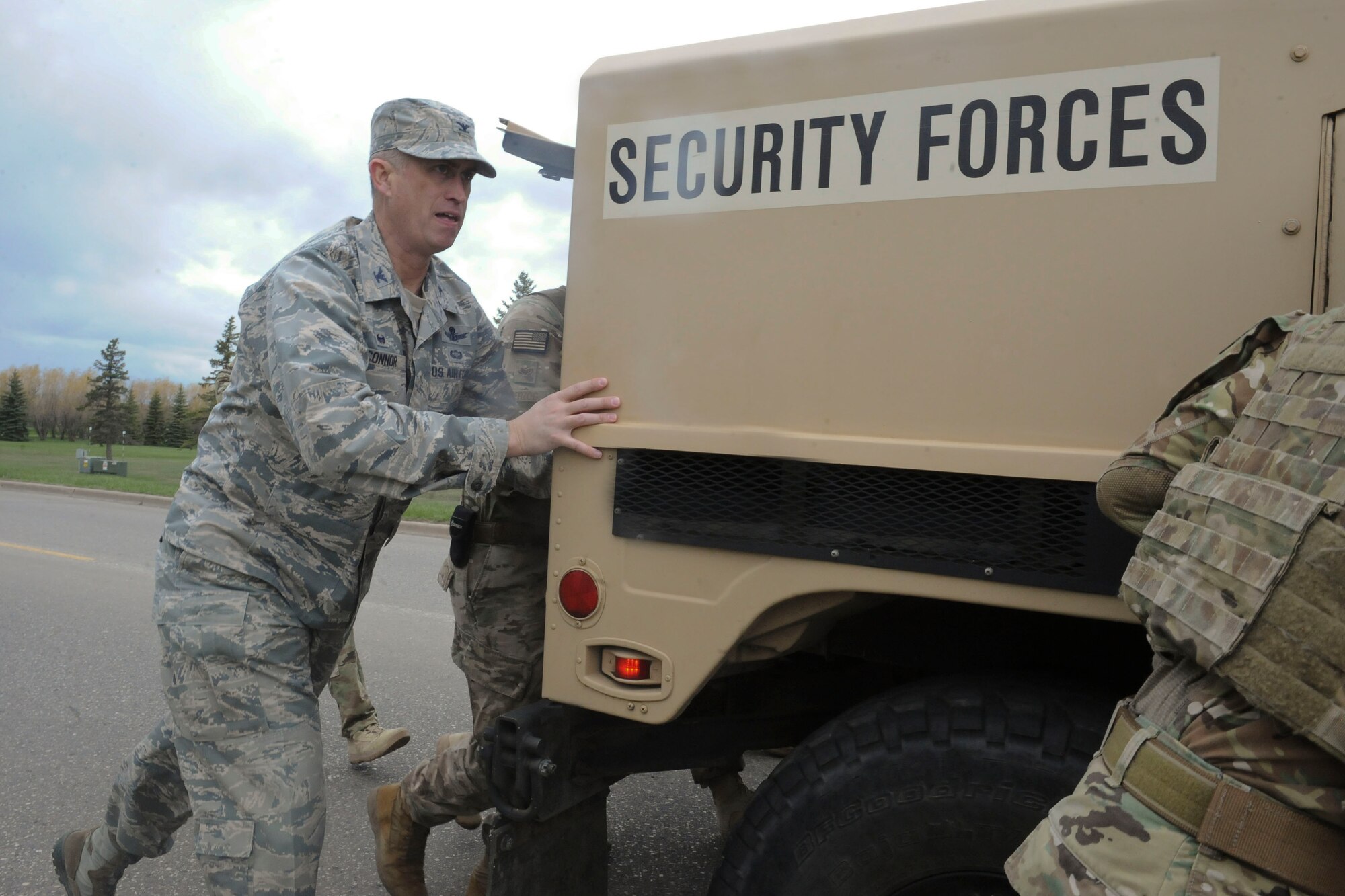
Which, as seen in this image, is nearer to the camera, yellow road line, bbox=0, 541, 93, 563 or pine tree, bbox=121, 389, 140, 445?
yellow road line, bbox=0, 541, 93, 563

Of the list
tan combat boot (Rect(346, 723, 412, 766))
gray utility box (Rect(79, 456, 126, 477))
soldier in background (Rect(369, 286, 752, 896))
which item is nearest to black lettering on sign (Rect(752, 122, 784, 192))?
soldier in background (Rect(369, 286, 752, 896))

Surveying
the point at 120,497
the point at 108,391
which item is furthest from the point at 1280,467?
the point at 108,391

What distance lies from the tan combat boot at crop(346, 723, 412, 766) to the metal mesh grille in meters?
2.44

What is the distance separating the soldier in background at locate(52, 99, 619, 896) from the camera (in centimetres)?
198

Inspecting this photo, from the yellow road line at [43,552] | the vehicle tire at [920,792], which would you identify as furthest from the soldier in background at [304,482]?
the yellow road line at [43,552]

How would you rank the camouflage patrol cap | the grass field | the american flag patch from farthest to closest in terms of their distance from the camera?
the grass field < the american flag patch < the camouflage patrol cap

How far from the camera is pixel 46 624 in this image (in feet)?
19.9

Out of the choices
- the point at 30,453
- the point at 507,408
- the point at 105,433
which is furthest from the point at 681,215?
the point at 105,433

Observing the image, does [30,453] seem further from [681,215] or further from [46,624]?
[681,215]

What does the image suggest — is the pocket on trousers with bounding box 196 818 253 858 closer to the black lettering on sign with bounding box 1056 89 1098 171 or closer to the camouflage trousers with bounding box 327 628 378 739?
the camouflage trousers with bounding box 327 628 378 739

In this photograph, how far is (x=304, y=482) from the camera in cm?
215

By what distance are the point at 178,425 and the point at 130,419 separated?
4071 millimetres

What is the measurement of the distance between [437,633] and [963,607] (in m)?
4.40

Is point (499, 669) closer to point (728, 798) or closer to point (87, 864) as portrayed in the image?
point (728, 798)
